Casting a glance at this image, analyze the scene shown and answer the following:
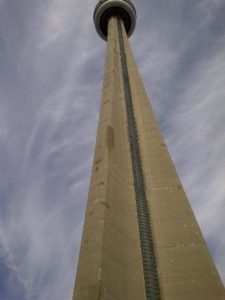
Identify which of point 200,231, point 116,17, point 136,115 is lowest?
point 200,231

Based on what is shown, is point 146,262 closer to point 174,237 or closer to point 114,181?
point 174,237

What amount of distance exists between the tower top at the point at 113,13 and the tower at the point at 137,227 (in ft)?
73.4

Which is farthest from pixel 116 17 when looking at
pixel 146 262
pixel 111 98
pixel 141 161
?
pixel 146 262

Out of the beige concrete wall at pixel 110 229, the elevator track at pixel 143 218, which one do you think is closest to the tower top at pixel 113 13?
the elevator track at pixel 143 218

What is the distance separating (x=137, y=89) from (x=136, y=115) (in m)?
3.48

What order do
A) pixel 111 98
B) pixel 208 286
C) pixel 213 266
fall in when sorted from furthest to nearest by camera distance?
pixel 111 98 < pixel 213 266 < pixel 208 286

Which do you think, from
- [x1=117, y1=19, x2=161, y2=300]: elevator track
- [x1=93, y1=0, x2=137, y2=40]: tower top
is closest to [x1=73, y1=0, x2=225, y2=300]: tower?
[x1=117, y1=19, x2=161, y2=300]: elevator track

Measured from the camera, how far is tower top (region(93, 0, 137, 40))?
3856 centimetres

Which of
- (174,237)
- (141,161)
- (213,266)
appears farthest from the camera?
(141,161)

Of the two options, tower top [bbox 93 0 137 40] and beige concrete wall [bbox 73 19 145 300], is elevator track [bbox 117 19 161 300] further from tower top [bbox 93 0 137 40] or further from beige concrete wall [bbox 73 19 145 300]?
tower top [bbox 93 0 137 40]

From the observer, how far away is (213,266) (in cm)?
1169

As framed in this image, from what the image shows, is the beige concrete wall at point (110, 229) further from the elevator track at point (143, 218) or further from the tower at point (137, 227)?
the elevator track at point (143, 218)

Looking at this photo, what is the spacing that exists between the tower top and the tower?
73.4 ft

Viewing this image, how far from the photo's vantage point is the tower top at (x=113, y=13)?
A: 3856 cm
